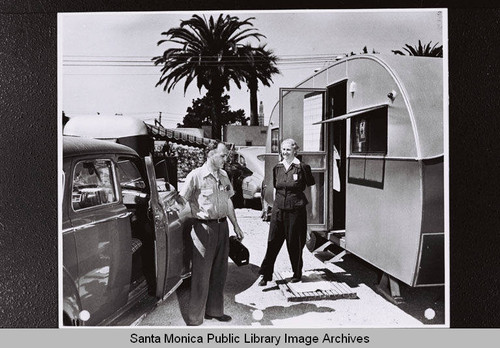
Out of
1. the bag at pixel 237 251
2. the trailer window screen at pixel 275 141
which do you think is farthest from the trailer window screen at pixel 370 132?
the bag at pixel 237 251

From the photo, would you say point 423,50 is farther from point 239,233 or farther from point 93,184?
point 93,184

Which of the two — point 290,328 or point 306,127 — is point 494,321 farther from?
point 306,127

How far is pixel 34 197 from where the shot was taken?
3916 millimetres

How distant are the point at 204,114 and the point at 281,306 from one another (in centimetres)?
181

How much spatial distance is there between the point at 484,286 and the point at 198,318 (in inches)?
99.4

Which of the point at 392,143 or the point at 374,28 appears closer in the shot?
the point at 392,143

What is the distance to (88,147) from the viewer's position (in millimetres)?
3314

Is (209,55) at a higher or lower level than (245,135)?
higher

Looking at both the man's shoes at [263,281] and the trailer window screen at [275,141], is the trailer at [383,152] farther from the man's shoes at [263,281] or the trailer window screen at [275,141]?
the man's shoes at [263,281]

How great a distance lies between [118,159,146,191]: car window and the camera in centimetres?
367

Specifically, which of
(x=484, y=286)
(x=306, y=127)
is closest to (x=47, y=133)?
(x=306, y=127)

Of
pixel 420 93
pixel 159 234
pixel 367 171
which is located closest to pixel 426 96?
pixel 420 93

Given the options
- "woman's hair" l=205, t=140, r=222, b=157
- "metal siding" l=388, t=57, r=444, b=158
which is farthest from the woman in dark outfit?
"metal siding" l=388, t=57, r=444, b=158

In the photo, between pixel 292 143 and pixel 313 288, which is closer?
pixel 313 288
